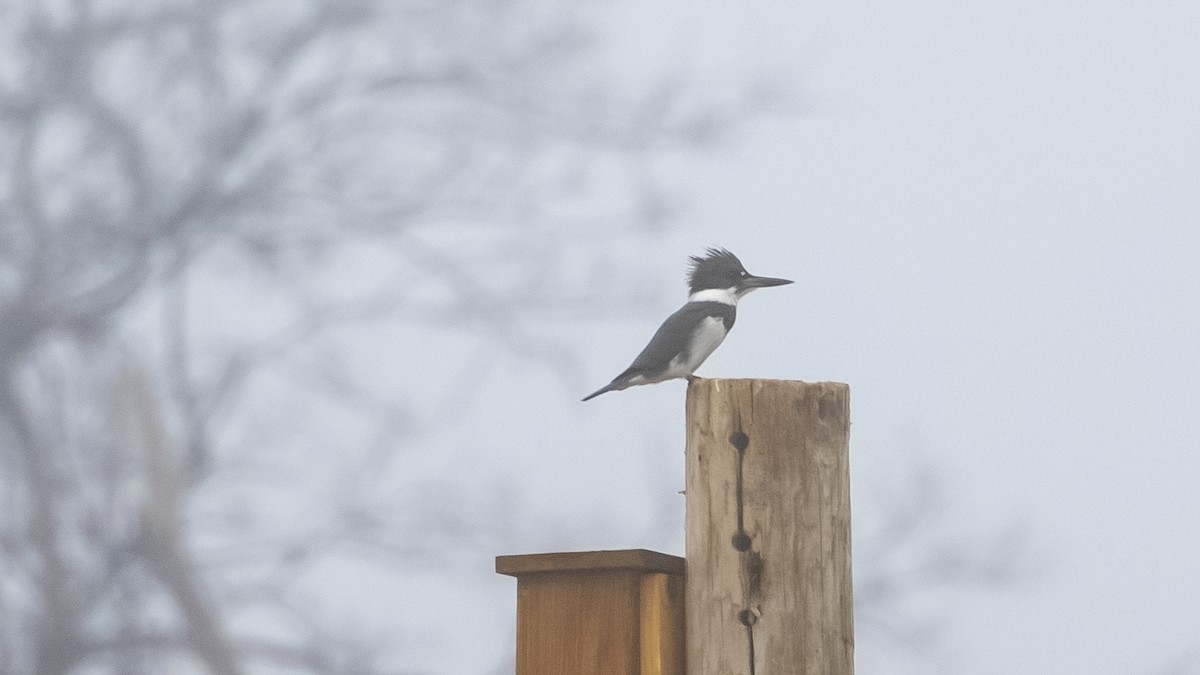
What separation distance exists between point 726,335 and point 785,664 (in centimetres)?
118

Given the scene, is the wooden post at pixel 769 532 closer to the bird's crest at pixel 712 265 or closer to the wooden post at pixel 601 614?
the wooden post at pixel 601 614

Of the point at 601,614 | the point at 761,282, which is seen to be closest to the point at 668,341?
the point at 761,282

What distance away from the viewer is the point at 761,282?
2822mm

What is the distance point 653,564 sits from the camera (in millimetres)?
1662

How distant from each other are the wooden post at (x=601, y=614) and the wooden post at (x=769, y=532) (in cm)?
3

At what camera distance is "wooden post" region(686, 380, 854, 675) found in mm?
1605

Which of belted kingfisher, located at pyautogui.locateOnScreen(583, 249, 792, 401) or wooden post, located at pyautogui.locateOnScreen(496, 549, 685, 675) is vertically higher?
belted kingfisher, located at pyautogui.locateOnScreen(583, 249, 792, 401)

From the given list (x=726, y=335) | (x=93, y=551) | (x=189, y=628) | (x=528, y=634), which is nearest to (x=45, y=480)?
(x=93, y=551)

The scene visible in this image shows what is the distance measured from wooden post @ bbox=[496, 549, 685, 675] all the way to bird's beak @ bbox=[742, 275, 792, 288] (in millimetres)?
1206

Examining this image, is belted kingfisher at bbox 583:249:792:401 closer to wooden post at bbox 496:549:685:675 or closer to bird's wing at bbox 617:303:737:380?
bird's wing at bbox 617:303:737:380

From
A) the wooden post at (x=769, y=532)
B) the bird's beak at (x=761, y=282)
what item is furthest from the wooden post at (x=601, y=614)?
the bird's beak at (x=761, y=282)

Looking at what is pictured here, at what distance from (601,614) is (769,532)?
0.25 m

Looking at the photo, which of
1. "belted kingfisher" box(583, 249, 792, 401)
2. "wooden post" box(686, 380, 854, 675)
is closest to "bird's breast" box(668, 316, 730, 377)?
"belted kingfisher" box(583, 249, 792, 401)

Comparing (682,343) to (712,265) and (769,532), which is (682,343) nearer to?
(712,265)
